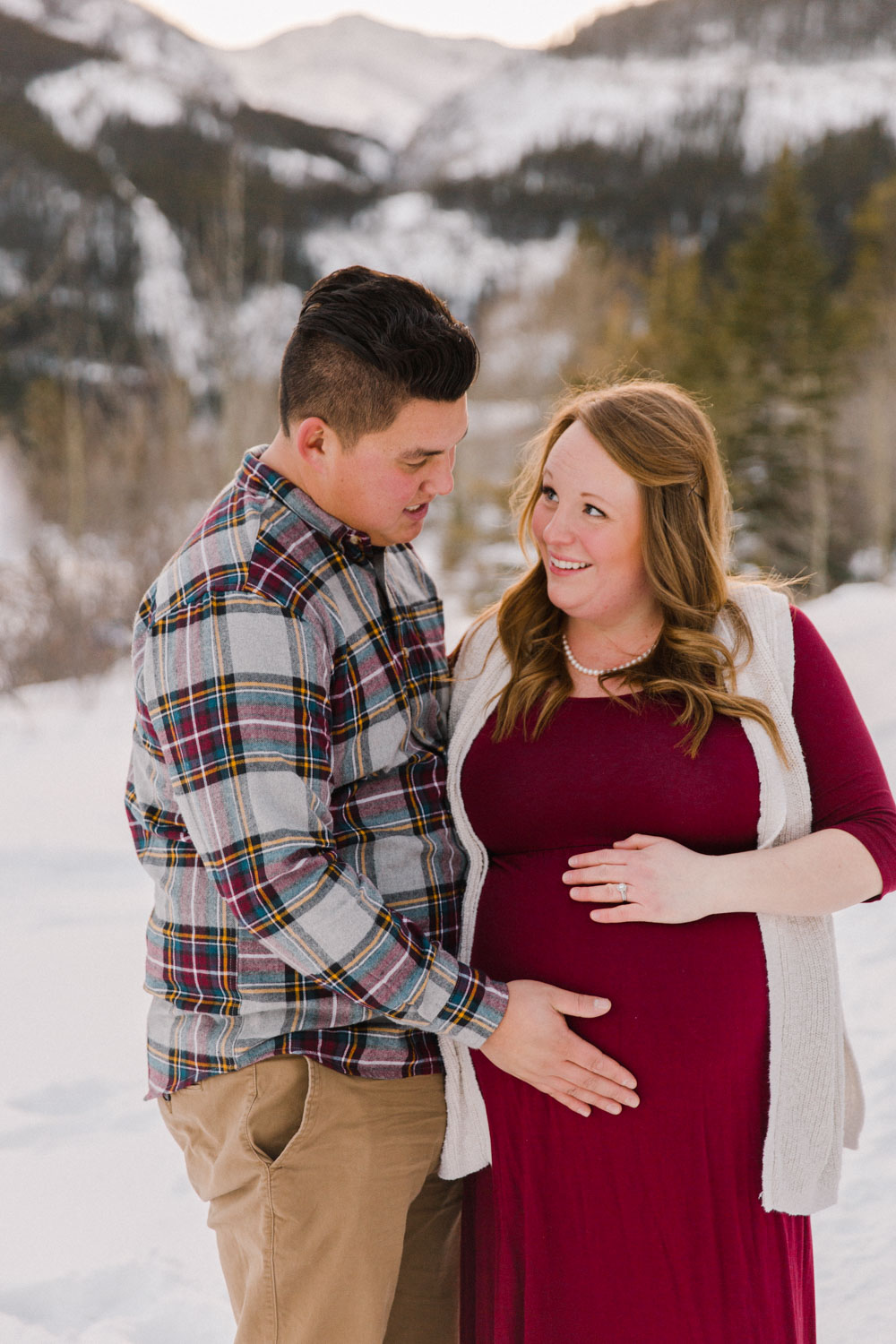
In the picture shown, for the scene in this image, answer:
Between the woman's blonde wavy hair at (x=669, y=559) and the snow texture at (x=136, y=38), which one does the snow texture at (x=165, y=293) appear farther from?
the woman's blonde wavy hair at (x=669, y=559)

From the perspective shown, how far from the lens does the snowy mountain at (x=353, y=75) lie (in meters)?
31.3

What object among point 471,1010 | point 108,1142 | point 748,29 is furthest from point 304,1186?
point 748,29

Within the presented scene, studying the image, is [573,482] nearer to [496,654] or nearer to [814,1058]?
[496,654]

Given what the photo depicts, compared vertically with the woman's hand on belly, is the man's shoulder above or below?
above

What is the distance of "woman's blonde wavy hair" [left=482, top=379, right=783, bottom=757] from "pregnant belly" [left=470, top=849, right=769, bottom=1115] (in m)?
0.30

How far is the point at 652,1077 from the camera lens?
1.46m

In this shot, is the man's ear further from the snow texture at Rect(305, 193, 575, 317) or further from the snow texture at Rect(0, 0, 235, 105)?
the snow texture at Rect(0, 0, 235, 105)

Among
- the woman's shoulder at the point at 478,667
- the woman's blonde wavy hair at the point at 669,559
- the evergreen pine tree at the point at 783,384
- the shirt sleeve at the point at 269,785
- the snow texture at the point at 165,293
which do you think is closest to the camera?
the shirt sleeve at the point at 269,785

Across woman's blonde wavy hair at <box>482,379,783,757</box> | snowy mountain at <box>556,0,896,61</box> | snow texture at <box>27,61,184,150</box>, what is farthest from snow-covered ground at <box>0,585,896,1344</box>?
snowy mountain at <box>556,0,896,61</box>

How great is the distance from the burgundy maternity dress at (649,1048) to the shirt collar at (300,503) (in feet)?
1.38

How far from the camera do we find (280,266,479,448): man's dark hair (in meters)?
1.37

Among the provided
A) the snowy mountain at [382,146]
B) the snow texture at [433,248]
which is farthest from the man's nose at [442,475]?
the snow texture at [433,248]

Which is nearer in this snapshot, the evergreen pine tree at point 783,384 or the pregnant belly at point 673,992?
the pregnant belly at point 673,992

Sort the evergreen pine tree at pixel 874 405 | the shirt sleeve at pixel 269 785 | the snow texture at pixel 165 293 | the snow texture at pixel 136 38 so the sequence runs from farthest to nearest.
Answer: the snow texture at pixel 136 38 → the snow texture at pixel 165 293 → the evergreen pine tree at pixel 874 405 → the shirt sleeve at pixel 269 785
